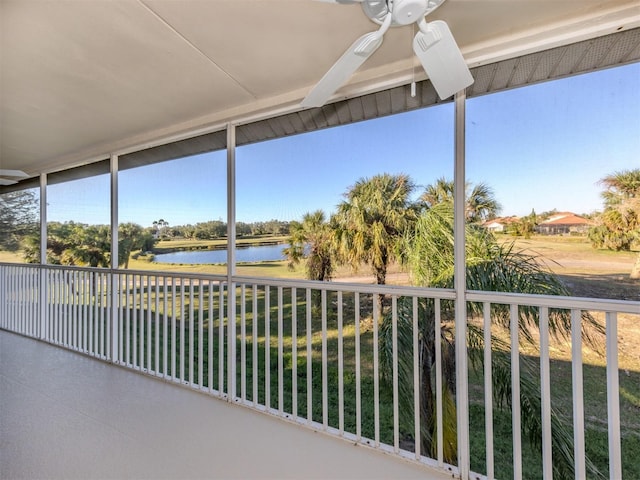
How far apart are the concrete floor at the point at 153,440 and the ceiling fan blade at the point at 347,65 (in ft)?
6.46

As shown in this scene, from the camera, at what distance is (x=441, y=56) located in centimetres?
111

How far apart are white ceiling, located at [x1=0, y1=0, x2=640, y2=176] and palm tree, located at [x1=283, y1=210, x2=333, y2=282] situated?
0.88 metres

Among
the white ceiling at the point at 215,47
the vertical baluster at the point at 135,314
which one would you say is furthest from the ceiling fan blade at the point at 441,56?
the vertical baluster at the point at 135,314

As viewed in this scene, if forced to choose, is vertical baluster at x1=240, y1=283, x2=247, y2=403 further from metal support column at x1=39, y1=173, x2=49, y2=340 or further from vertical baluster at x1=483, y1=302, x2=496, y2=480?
metal support column at x1=39, y1=173, x2=49, y2=340

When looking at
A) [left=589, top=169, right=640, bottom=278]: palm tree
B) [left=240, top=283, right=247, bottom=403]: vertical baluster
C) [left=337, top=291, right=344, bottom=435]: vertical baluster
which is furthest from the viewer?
[left=240, top=283, right=247, bottom=403]: vertical baluster

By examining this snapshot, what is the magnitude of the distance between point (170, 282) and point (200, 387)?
1.01 meters

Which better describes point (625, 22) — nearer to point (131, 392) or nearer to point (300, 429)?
point (300, 429)

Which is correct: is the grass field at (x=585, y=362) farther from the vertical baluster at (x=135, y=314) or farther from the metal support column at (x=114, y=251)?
the metal support column at (x=114, y=251)

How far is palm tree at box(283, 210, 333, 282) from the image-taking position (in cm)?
237

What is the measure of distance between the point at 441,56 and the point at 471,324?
1651mm

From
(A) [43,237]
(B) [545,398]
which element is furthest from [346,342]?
(A) [43,237]

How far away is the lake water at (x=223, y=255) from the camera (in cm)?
248

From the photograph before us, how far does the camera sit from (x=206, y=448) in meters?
1.77

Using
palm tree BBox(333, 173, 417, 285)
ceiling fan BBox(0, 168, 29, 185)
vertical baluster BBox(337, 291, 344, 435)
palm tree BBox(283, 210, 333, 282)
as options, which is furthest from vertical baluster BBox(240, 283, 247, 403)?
ceiling fan BBox(0, 168, 29, 185)
